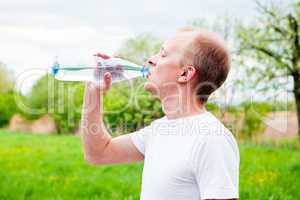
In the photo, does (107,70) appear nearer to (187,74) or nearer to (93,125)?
(93,125)

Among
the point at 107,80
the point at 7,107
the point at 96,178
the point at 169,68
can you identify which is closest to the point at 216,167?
the point at 169,68

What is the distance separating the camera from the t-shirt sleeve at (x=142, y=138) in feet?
5.99

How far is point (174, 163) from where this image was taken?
159 centimetres

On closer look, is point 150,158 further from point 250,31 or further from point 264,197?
point 250,31

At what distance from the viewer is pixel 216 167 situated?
1508 millimetres

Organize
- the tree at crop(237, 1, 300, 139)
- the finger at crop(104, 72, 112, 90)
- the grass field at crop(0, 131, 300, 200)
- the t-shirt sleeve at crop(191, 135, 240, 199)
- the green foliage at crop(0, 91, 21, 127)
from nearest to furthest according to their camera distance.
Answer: the t-shirt sleeve at crop(191, 135, 240, 199)
the finger at crop(104, 72, 112, 90)
the grass field at crop(0, 131, 300, 200)
the tree at crop(237, 1, 300, 139)
the green foliage at crop(0, 91, 21, 127)

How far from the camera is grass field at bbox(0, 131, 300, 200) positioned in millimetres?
4230

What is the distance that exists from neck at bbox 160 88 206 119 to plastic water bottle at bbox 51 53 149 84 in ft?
0.48

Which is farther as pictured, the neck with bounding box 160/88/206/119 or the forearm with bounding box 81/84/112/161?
the forearm with bounding box 81/84/112/161

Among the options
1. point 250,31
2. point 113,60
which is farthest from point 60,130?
point 113,60

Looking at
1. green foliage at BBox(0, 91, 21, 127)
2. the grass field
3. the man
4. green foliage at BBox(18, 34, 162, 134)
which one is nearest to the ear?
the man

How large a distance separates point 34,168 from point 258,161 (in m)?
2.82

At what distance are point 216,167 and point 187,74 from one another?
35cm

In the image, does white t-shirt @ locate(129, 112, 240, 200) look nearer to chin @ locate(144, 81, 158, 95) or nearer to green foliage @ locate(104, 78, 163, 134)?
chin @ locate(144, 81, 158, 95)
